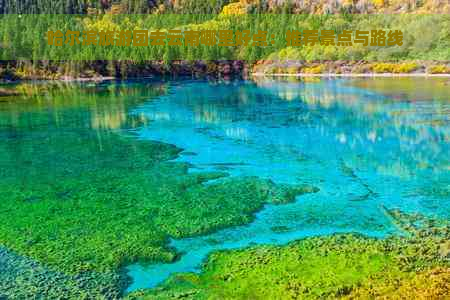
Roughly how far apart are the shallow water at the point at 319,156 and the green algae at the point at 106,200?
1.29 metres

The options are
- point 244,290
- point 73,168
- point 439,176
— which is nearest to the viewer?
point 244,290

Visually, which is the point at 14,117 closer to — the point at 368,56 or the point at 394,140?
the point at 394,140

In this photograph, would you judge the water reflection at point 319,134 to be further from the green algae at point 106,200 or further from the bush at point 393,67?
the bush at point 393,67

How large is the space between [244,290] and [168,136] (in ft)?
109

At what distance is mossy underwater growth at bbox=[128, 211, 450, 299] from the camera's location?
16781mm

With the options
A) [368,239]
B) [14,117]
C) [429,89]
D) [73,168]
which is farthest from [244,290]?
[429,89]

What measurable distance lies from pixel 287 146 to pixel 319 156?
4768mm

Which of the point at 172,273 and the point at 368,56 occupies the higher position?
the point at 368,56

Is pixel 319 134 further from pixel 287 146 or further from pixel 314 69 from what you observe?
pixel 314 69

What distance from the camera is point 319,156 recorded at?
38.2 m

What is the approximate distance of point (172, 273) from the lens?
19047 mm

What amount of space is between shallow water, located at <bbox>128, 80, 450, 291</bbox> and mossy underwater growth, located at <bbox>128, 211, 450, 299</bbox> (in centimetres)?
108

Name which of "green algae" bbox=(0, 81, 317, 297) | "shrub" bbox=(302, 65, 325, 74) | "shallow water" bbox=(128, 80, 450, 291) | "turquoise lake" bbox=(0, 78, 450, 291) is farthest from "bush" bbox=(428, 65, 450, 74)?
"green algae" bbox=(0, 81, 317, 297)

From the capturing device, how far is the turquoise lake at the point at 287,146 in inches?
933
